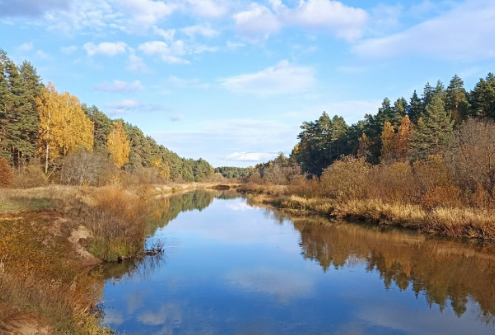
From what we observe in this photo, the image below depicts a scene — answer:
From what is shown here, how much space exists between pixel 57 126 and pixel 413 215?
3822 cm

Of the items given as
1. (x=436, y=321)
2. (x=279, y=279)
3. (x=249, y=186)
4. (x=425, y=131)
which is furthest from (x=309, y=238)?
(x=249, y=186)

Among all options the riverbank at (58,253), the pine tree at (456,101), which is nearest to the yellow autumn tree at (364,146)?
the pine tree at (456,101)

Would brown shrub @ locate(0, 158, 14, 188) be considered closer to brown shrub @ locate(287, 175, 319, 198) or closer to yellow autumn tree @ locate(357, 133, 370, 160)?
brown shrub @ locate(287, 175, 319, 198)

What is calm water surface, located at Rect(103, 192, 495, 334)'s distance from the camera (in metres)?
10.3

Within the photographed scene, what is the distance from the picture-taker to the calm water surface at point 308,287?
1029 cm

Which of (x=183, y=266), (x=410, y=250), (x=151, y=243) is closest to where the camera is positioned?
(x=183, y=266)

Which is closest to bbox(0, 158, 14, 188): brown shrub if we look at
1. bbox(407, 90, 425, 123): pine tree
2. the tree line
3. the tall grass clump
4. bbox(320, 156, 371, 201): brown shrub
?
the tree line

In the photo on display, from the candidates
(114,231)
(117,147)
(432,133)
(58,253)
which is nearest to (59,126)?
(117,147)

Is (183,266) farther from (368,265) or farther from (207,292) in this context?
(368,265)

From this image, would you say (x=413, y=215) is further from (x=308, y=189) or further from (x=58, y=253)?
(x=58, y=253)

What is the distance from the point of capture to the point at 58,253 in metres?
12.6

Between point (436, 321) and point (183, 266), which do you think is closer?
point (436, 321)

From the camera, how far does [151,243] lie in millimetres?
21016

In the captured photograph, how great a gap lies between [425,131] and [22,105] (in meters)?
48.0
